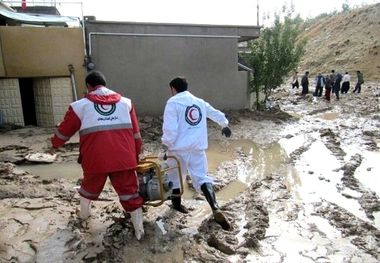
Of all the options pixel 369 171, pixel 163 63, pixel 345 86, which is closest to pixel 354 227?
pixel 369 171

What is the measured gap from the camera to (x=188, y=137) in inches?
176

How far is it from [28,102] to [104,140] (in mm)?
9795

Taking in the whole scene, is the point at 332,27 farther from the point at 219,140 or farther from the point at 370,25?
the point at 219,140

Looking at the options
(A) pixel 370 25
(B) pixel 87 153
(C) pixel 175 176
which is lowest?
(C) pixel 175 176

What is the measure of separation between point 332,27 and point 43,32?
36.2 meters

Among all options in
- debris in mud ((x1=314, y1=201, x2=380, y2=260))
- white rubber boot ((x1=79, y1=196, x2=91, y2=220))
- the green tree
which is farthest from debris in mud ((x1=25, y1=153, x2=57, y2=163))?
the green tree

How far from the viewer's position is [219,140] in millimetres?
10477

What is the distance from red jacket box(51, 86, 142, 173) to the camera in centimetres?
378

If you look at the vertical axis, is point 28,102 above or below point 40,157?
above

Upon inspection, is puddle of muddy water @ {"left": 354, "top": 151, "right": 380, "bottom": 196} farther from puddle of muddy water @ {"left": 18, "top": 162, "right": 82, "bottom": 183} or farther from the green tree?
the green tree

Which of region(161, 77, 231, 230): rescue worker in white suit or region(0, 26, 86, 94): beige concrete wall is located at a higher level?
region(0, 26, 86, 94): beige concrete wall

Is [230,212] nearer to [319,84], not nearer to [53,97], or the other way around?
[53,97]

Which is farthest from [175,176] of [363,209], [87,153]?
[363,209]

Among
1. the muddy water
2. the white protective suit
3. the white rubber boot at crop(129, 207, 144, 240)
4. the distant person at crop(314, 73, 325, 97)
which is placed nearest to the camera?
the white rubber boot at crop(129, 207, 144, 240)
